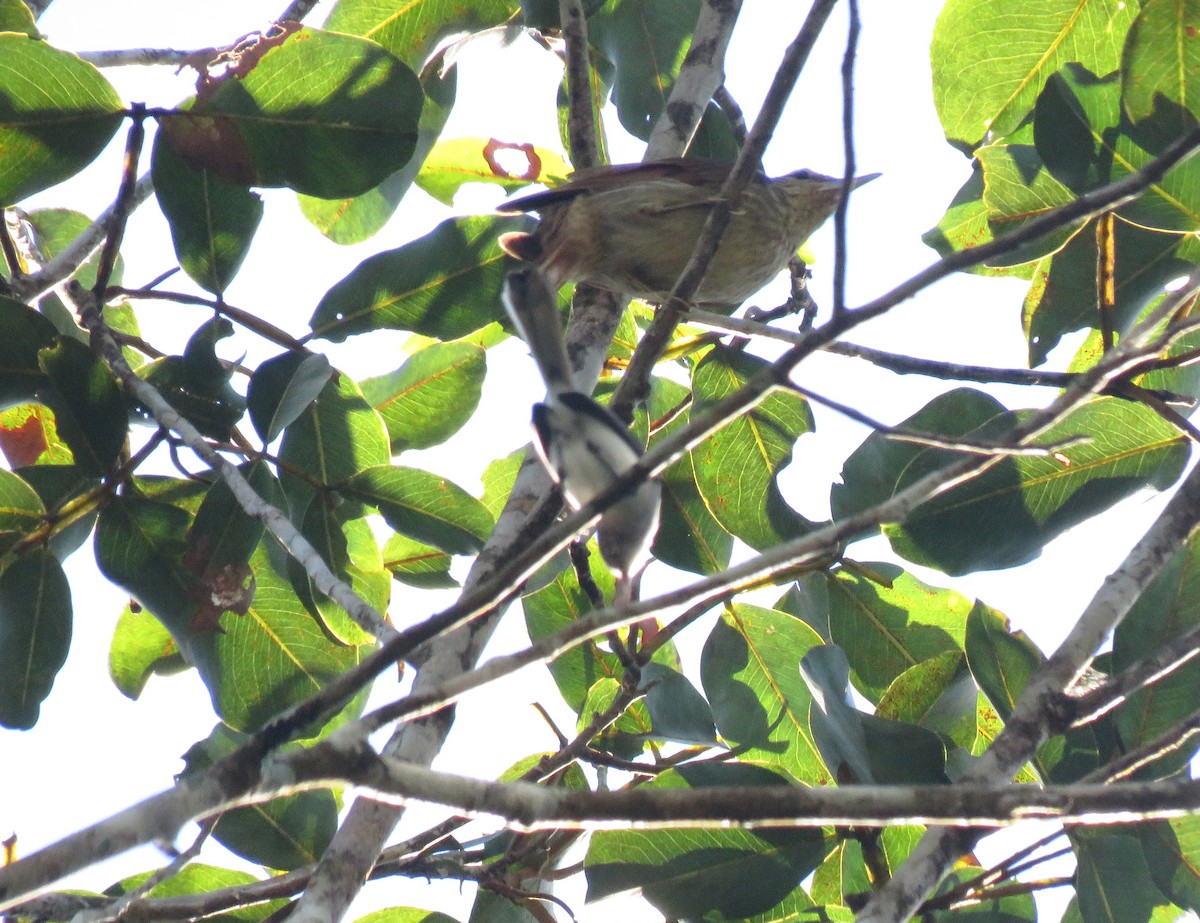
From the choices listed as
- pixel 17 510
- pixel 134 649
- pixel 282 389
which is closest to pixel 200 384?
pixel 282 389

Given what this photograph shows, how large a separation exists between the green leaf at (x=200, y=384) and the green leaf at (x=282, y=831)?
2.59 feet

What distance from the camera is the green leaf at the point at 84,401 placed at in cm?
248

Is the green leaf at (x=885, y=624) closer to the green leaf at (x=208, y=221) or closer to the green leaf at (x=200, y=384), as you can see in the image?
the green leaf at (x=200, y=384)

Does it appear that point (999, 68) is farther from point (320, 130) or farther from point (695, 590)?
point (695, 590)

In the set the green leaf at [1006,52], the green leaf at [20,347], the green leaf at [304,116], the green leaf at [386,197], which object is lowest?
the green leaf at [20,347]

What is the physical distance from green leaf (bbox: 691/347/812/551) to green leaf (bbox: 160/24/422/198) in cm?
100

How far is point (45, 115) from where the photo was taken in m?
2.52

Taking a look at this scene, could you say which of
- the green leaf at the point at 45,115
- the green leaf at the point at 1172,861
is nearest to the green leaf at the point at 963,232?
the green leaf at the point at 1172,861

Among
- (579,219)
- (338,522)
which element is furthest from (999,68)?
(338,522)

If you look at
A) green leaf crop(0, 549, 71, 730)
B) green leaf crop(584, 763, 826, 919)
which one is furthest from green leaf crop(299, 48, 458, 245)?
green leaf crop(584, 763, 826, 919)

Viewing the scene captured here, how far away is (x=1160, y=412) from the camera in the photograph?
2.35m

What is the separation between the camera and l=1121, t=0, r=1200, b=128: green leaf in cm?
237

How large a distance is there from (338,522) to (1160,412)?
6.27 feet

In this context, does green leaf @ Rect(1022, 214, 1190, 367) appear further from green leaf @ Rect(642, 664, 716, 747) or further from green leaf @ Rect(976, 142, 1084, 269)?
green leaf @ Rect(642, 664, 716, 747)
